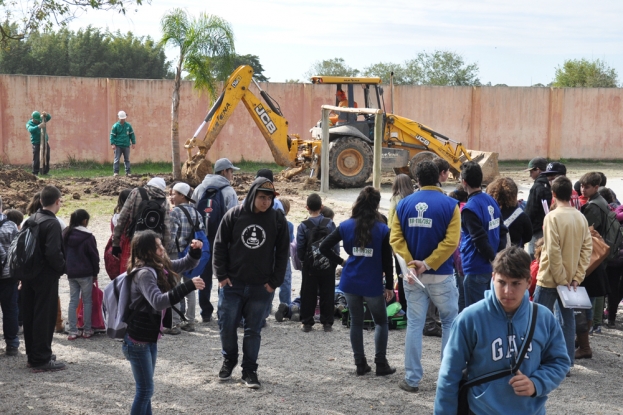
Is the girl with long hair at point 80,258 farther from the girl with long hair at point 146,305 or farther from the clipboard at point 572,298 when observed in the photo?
the clipboard at point 572,298

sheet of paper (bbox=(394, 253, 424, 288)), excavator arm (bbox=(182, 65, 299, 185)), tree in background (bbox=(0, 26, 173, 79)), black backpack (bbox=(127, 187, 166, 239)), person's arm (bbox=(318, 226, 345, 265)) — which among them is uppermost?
tree in background (bbox=(0, 26, 173, 79))

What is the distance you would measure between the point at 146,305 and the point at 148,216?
2.23 m

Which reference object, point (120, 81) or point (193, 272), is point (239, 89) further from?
point (193, 272)

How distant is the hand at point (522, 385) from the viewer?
3.59 m

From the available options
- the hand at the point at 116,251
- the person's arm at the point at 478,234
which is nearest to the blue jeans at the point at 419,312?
the person's arm at the point at 478,234

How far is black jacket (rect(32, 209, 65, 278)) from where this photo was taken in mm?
6664

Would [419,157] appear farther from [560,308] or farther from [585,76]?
[585,76]

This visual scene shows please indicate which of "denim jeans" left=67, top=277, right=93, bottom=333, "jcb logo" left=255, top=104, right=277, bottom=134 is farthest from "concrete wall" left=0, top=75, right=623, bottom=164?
"denim jeans" left=67, top=277, right=93, bottom=333

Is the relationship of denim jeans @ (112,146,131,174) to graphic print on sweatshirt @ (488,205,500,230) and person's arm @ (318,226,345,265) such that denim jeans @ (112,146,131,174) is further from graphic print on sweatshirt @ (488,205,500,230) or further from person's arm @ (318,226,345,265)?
→ graphic print on sweatshirt @ (488,205,500,230)

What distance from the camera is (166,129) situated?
2575 centimetres

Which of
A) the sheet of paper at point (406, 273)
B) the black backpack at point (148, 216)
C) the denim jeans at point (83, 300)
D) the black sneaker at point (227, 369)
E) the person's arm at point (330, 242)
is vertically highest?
the black backpack at point (148, 216)

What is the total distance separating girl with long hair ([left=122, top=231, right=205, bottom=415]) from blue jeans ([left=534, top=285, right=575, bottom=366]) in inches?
121

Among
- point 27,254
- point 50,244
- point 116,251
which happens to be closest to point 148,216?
point 116,251

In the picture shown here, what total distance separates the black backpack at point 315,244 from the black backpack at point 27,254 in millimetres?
2663
